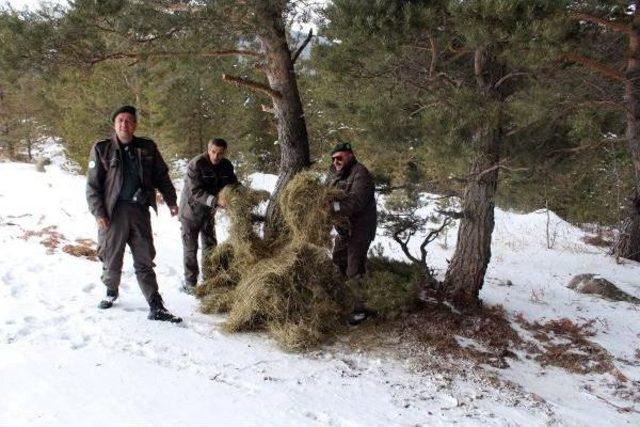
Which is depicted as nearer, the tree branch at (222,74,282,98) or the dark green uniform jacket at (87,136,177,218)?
the dark green uniform jacket at (87,136,177,218)

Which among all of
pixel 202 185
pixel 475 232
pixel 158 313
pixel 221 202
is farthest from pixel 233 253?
pixel 475 232

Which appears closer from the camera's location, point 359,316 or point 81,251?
point 359,316

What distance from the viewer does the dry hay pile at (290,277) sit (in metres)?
4.57

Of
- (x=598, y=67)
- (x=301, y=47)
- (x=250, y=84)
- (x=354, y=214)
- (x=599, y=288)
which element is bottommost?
(x=599, y=288)

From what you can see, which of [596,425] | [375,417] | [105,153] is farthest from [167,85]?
[596,425]

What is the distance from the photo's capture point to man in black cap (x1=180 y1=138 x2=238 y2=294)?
542 cm

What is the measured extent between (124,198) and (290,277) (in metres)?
1.75

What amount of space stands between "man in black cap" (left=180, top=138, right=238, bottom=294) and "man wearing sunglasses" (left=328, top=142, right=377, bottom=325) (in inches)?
51.5

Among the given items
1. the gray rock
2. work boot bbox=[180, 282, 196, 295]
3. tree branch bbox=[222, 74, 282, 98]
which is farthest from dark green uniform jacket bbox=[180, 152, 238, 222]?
the gray rock

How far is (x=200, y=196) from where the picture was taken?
5383 millimetres

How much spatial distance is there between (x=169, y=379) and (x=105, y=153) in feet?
7.31

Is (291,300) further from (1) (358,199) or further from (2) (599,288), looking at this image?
(2) (599,288)

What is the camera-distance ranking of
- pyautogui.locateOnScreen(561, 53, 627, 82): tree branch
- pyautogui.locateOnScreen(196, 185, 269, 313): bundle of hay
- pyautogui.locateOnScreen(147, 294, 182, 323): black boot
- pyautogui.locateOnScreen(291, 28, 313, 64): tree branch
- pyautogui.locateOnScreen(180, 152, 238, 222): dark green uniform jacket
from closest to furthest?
1. pyautogui.locateOnScreen(147, 294, 182, 323): black boot
2. pyautogui.locateOnScreen(196, 185, 269, 313): bundle of hay
3. pyautogui.locateOnScreen(180, 152, 238, 222): dark green uniform jacket
4. pyautogui.locateOnScreen(291, 28, 313, 64): tree branch
5. pyautogui.locateOnScreen(561, 53, 627, 82): tree branch

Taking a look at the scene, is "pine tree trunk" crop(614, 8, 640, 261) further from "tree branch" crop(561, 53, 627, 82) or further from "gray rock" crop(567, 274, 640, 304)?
"gray rock" crop(567, 274, 640, 304)
